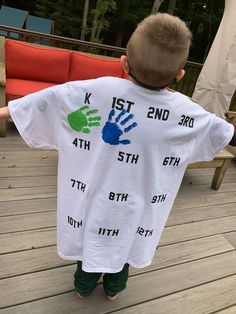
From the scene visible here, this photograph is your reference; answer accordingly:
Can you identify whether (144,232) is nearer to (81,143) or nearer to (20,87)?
(81,143)

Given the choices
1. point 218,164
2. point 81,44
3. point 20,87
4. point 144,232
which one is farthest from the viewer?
point 81,44

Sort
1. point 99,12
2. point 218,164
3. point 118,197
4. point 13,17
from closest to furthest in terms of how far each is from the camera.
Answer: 1. point 118,197
2. point 218,164
3. point 99,12
4. point 13,17

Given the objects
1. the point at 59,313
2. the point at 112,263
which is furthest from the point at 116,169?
the point at 59,313

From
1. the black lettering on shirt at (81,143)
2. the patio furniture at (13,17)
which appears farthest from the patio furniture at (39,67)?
the patio furniture at (13,17)

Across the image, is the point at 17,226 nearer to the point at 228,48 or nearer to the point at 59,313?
the point at 59,313

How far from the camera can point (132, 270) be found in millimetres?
1773

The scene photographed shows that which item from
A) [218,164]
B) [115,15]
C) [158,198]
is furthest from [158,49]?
[115,15]

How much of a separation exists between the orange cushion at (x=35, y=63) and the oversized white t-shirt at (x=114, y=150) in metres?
2.71

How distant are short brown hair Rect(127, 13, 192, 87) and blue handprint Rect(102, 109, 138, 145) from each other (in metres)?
0.13

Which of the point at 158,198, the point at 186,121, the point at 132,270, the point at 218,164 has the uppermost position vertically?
the point at 186,121

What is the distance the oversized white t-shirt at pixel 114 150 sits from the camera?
0.96 m

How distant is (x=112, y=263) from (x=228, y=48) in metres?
3.19

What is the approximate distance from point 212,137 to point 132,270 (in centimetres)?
100

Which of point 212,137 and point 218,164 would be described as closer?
point 212,137
